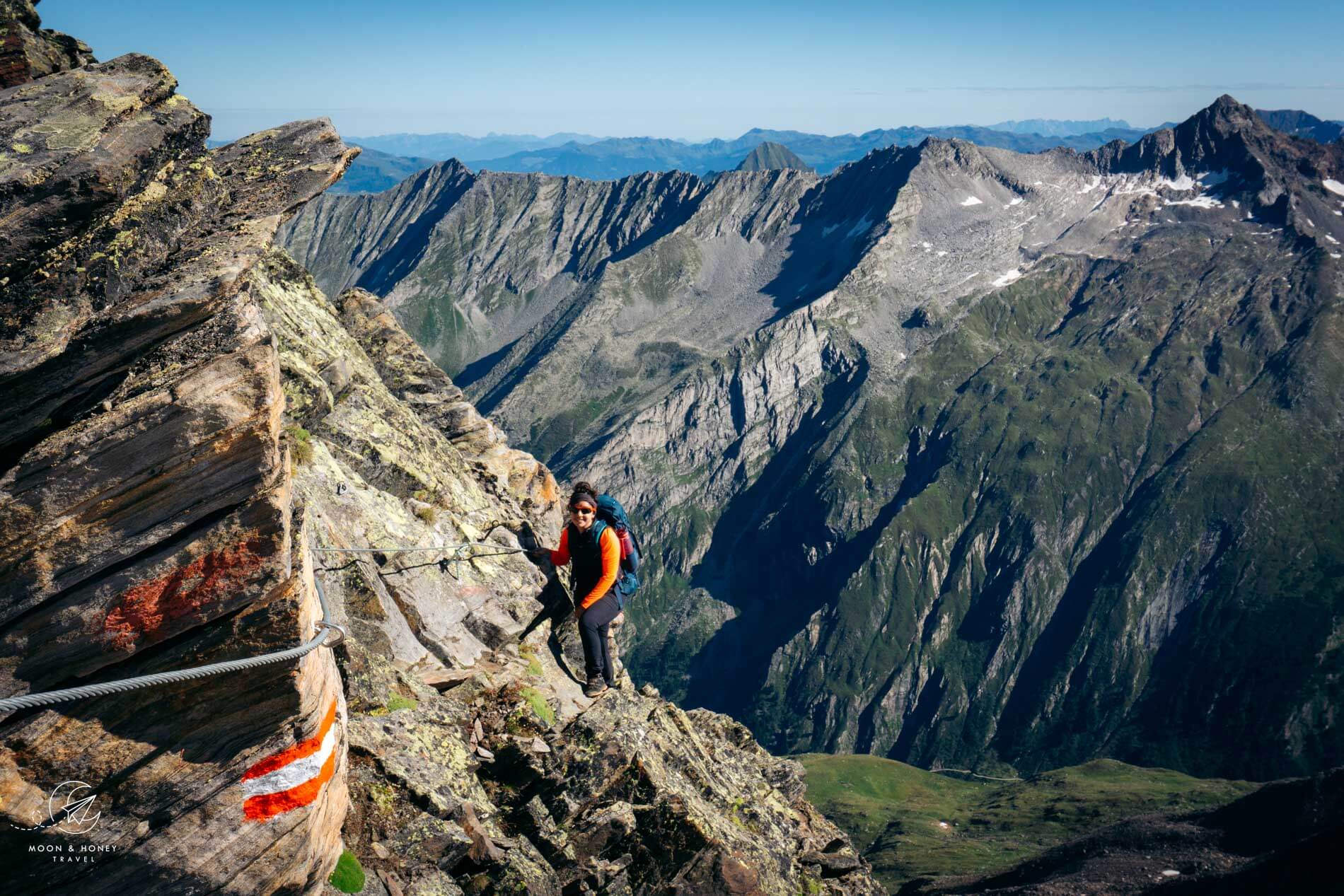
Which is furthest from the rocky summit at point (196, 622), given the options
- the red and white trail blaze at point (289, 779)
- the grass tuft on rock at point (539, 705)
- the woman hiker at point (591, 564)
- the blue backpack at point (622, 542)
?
the blue backpack at point (622, 542)

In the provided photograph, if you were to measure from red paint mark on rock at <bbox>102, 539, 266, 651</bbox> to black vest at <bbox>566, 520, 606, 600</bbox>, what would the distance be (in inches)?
399

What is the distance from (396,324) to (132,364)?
4072cm

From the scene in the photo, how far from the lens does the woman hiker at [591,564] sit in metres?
21.2

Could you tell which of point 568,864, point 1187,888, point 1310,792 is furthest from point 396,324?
point 1310,792

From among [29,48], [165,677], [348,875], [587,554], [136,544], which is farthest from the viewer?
[587,554]

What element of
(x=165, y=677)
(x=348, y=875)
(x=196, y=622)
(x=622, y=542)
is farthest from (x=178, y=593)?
(x=622, y=542)

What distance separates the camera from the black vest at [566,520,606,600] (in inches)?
845

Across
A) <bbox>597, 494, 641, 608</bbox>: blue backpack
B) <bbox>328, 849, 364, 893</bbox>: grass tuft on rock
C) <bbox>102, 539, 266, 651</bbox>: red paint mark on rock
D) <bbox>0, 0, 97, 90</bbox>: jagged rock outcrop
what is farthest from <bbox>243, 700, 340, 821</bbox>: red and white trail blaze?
<bbox>0, 0, 97, 90</bbox>: jagged rock outcrop

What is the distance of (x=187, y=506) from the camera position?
11758 mm

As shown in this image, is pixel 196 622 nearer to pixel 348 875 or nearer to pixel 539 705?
pixel 348 875

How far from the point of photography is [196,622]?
12016mm

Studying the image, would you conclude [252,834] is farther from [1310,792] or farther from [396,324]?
[1310,792]

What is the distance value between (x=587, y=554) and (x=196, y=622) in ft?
36.1

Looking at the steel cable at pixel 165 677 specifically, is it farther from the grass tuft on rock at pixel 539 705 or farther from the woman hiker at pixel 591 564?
the grass tuft on rock at pixel 539 705
